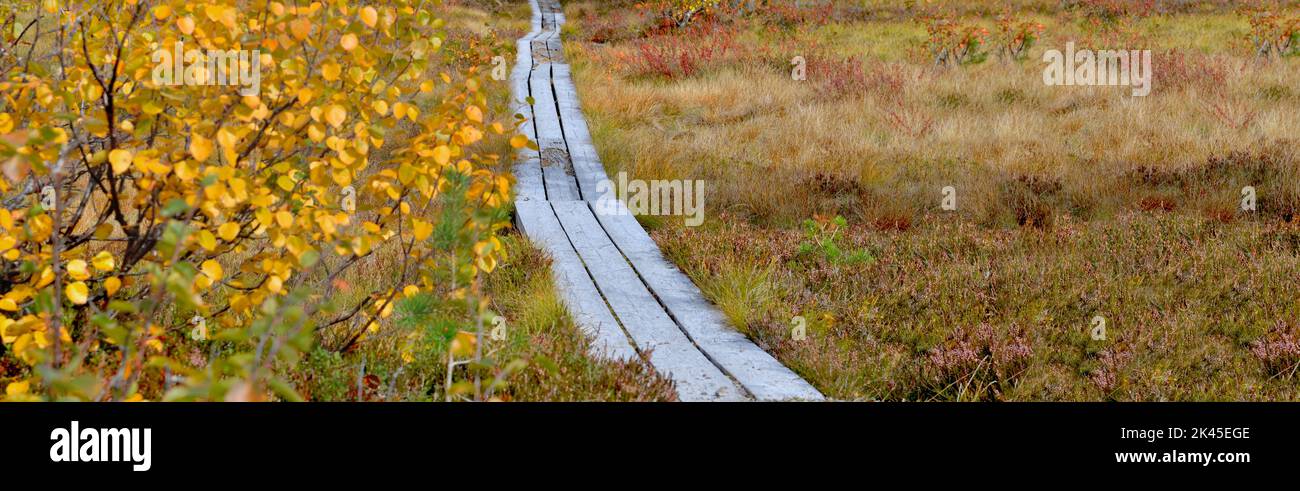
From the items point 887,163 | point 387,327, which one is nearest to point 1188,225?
point 887,163

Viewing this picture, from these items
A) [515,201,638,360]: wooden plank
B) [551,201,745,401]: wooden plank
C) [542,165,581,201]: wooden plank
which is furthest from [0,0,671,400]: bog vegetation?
[542,165,581,201]: wooden plank

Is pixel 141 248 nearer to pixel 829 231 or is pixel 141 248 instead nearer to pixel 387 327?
pixel 387 327

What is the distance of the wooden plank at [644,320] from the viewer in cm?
384

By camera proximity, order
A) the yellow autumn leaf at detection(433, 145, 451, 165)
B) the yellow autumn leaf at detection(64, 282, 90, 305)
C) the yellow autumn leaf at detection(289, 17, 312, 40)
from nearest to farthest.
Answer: the yellow autumn leaf at detection(64, 282, 90, 305)
the yellow autumn leaf at detection(289, 17, 312, 40)
the yellow autumn leaf at detection(433, 145, 451, 165)

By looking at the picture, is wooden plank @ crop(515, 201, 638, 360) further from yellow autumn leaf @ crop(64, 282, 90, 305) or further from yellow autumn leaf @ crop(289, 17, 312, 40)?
yellow autumn leaf @ crop(64, 282, 90, 305)

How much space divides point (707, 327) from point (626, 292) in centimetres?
67

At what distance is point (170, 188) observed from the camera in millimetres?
2824

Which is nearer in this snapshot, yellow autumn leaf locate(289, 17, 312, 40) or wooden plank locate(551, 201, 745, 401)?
yellow autumn leaf locate(289, 17, 312, 40)

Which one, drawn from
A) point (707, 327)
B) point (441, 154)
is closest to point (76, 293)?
point (441, 154)

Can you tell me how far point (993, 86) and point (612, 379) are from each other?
10.1 m

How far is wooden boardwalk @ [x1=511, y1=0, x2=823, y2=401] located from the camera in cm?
396

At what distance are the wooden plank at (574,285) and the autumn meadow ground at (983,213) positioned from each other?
25.3 inches

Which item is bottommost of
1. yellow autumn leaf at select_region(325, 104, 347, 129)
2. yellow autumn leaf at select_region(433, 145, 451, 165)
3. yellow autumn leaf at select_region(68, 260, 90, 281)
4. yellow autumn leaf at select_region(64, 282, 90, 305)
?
yellow autumn leaf at select_region(64, 282, 90, 305)

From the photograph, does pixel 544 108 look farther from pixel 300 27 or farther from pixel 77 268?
pixel 77 268
